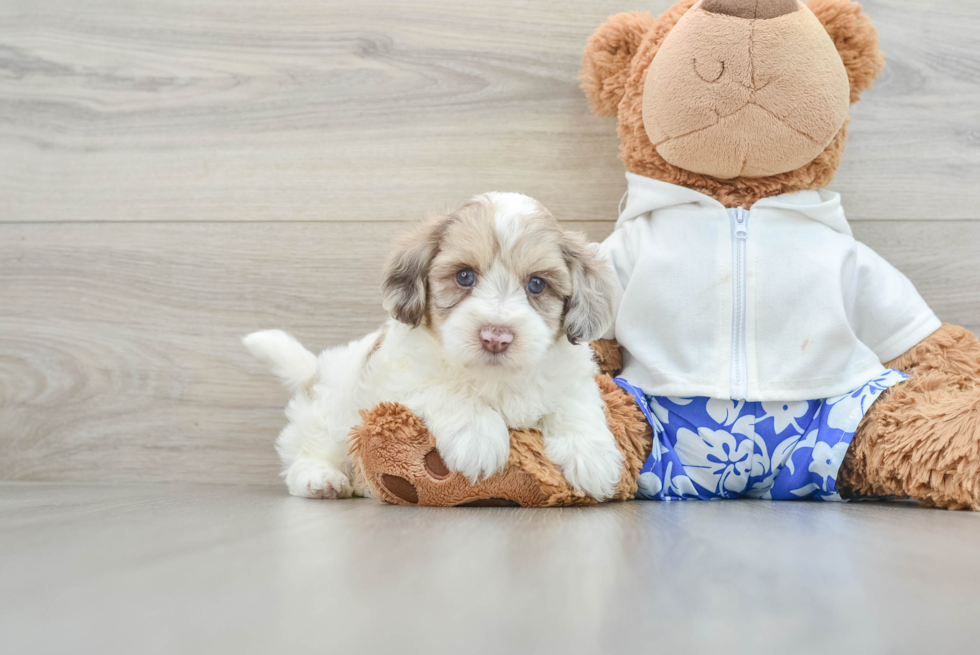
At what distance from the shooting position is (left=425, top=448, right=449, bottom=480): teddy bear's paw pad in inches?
47.8

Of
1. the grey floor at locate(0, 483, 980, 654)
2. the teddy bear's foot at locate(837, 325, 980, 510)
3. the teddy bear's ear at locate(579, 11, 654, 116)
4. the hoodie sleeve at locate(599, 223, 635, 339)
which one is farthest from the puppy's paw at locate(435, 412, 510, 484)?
the teddy bear's ear at locate(579, 11, 654, 116)

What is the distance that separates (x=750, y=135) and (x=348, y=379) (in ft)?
3.07

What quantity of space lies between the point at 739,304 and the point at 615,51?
62cm

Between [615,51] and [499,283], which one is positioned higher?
[615,51]

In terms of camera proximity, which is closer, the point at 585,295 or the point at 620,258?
the point at 585,295

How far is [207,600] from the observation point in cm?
61

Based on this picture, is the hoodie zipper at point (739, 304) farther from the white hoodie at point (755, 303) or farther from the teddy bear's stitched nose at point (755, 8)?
the teddy bear's stitched nose at point (755, 8)

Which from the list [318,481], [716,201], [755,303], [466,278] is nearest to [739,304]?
[755,303]

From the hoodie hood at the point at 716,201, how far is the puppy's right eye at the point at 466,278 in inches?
20.1

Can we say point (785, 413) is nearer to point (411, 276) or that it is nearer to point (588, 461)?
point (588, 461)

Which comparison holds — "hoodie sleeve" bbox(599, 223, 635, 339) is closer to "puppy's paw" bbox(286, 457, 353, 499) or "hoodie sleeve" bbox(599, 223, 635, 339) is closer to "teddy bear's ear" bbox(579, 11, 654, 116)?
"teddy bear's ear" bbox(579, 11, 654, 116)

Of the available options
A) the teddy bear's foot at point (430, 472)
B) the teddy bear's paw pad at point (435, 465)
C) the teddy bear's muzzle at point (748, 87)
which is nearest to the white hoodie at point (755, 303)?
Result: the teddy bear's muzzle at point (748, 87)

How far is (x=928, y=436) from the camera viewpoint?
50.3 inches

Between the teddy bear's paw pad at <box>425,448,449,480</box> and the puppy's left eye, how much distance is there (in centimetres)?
32
